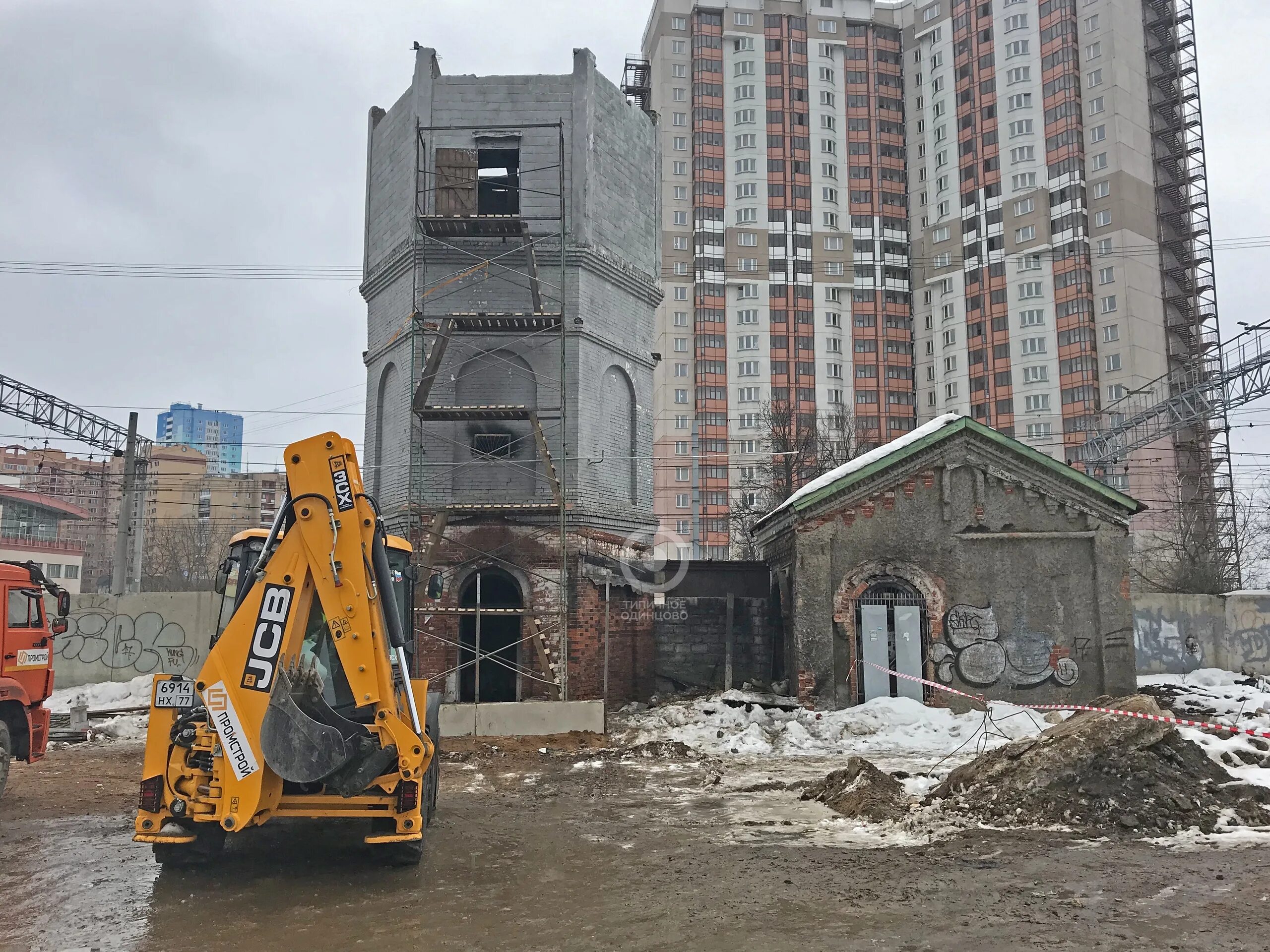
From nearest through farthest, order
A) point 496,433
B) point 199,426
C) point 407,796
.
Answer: point 407,796 → point 496,433 → point 199,426

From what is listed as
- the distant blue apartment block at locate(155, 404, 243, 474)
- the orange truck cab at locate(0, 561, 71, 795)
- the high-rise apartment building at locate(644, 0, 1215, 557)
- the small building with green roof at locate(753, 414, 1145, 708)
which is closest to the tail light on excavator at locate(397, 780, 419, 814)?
the orange truck cab at locate(0, 561, 71, 795)

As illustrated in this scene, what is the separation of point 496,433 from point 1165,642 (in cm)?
1797

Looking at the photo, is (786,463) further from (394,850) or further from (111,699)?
(394,850)

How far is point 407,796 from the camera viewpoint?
6578 millimetres

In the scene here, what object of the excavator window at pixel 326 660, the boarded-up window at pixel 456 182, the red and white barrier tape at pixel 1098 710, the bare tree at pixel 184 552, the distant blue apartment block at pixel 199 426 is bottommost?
the red and white barrier tape at pixel 1098 710

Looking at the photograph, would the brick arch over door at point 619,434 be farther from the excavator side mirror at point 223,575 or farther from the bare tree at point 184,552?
the bare tree at point 184,552

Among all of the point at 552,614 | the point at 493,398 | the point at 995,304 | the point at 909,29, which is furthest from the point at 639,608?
the point at 909,29

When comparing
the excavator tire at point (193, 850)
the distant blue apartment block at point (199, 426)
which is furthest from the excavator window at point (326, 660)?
the distant blue apartment block at point (199, 426)

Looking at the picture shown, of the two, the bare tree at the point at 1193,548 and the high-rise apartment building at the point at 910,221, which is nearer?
the bare tree at the point at 1193,548

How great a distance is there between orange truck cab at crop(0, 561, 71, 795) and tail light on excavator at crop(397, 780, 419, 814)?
5970 mm

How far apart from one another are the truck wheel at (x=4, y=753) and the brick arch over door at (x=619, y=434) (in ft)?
38.3

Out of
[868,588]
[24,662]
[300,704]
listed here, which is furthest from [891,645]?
[24,662]

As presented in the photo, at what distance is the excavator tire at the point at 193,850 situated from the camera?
683 centimetres

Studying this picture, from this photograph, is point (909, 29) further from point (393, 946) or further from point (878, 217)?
point (393, 946)
